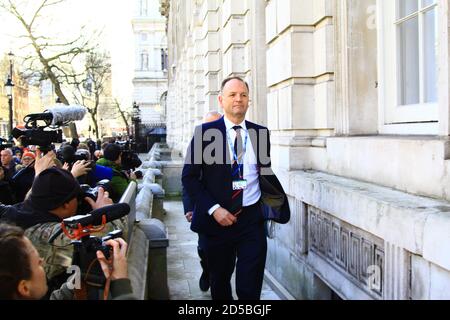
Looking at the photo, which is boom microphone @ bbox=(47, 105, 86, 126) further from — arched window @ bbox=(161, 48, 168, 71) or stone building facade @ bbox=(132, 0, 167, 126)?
arched window @ bbox=(161, 48, 168, 71)

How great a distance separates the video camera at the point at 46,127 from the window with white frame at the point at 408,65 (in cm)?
310

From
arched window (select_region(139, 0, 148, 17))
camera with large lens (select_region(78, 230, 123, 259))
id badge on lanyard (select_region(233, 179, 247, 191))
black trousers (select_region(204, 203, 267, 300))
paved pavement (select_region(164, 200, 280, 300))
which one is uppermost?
arched window (select_region(139, 0, 148, 17))

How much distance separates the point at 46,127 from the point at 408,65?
11.6ft

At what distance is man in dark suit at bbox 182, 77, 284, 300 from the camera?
403 cm

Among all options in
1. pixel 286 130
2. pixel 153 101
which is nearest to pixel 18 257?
pixel 286 130

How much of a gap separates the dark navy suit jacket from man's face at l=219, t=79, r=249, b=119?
131 mm

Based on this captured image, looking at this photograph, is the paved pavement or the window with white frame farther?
the paved pavement

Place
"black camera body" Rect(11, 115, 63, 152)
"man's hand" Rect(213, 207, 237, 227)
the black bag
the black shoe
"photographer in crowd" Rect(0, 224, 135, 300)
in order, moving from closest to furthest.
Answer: "photographer in crowd" Rect(0, 224, 135, 300) < "man's hand" Rect(213, 207, 237, 227) < the black bag < "black camera body" Rect(11, 115, 63, 152) < the black shoe

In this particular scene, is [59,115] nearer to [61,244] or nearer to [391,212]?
[61,244]

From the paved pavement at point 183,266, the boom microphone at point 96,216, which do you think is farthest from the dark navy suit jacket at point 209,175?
the paved pavement at point 183,266

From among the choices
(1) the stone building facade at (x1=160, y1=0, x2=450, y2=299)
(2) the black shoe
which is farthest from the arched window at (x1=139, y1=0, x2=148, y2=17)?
(2) the black shoe
